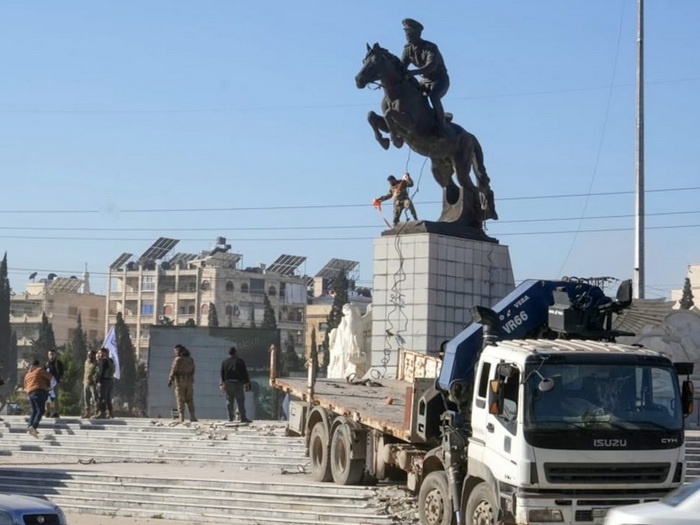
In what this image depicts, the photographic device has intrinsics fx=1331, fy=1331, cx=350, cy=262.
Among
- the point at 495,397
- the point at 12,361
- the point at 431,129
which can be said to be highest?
the point at 431,129

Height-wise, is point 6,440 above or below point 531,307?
below

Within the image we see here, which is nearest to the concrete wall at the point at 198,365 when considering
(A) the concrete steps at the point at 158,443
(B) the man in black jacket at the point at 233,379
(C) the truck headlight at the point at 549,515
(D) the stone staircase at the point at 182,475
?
(D) the stone staircase at the point at 182,475

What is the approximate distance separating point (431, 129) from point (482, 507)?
14.7 m

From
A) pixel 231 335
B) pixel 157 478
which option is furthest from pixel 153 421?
pixel 231 335

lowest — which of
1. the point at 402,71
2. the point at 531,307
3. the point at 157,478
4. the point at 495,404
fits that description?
the point at 157,478

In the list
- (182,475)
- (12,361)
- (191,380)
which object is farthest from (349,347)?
(12,361)

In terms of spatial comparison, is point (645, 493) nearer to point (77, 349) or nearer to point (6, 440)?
point (6, 440)

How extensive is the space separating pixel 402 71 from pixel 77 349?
279ft

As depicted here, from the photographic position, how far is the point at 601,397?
13102 mm

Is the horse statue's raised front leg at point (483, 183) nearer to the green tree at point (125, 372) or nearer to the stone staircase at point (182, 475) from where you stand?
the stone staircase at point (182, 475)

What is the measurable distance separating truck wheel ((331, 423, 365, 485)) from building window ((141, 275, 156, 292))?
119928 mm

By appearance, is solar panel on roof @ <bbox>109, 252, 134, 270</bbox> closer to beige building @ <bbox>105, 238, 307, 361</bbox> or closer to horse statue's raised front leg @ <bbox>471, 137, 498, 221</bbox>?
beige building @ <bbox>105, 238, 307, 361</bbox>

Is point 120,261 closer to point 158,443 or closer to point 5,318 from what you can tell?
point 5,318

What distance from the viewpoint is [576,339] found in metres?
15.0
